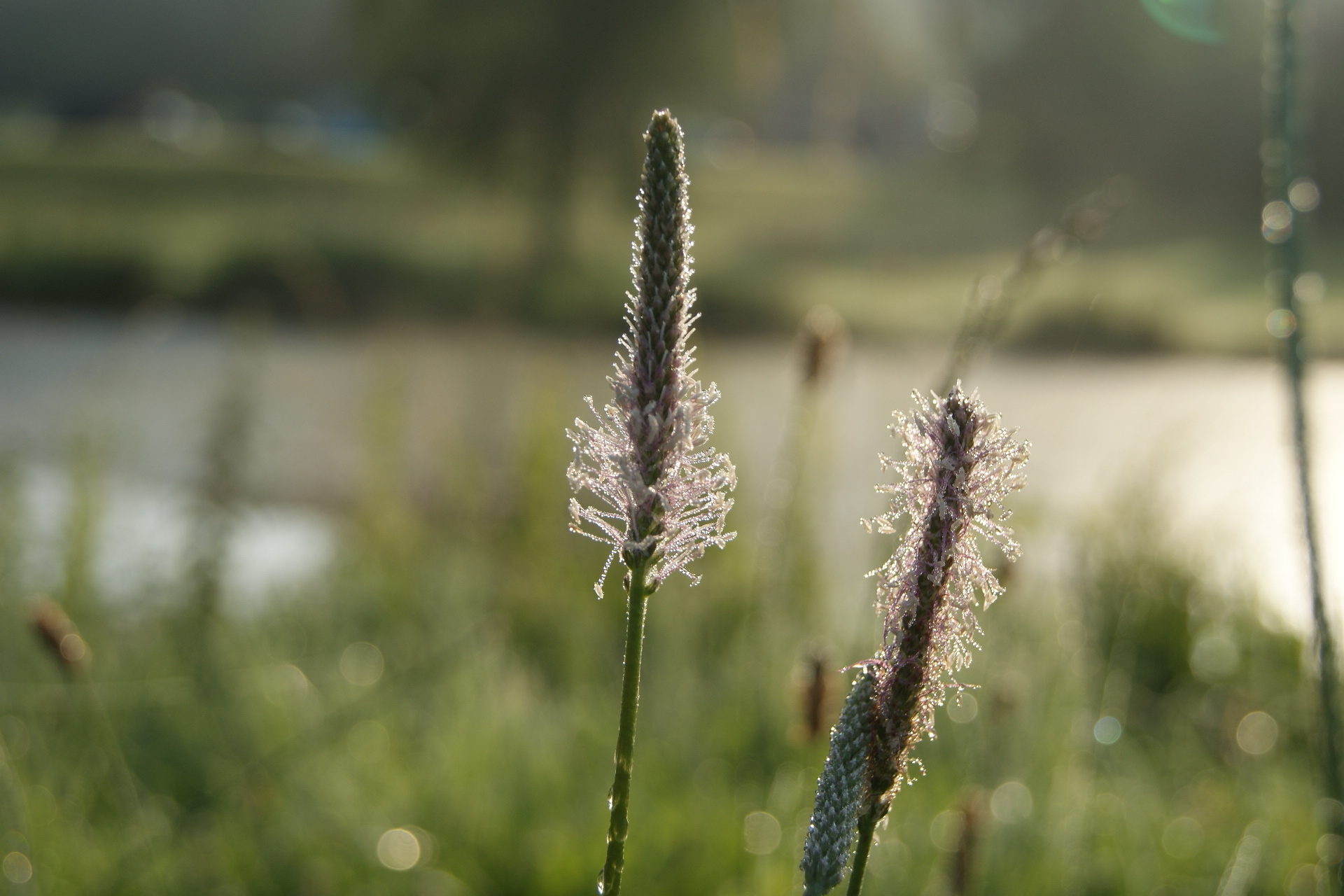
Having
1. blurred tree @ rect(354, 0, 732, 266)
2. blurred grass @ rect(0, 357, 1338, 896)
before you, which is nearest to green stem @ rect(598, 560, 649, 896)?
blurred grass @ rect(0, 357, 1338, 896)

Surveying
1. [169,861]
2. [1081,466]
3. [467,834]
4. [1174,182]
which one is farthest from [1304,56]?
[1174,182]

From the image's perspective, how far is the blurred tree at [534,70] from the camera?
16.4 meters

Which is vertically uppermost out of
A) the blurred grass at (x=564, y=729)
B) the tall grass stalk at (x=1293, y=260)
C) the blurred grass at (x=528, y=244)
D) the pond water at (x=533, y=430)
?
the blurred grass at (x=528, y=244)

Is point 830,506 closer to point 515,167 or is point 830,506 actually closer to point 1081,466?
point 1081,466

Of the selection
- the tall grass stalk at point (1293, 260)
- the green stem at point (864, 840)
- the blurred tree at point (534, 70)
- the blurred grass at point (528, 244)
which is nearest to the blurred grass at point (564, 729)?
the tall grass stalk at point (1293, 260)

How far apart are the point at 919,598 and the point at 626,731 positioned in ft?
0.36

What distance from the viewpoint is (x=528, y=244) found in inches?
888

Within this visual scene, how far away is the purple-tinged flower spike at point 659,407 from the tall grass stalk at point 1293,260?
0.46 metres

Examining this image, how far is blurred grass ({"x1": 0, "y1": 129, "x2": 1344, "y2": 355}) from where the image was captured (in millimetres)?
16000

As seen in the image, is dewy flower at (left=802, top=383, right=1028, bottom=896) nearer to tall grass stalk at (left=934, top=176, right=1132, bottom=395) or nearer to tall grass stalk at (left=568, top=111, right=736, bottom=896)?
tall grass stalk at (left=568, top=111, right=736, bottom=896)

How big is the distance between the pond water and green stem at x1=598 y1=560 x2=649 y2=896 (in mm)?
320

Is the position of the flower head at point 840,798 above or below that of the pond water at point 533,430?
below

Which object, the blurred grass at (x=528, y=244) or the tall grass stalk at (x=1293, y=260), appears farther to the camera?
the blurred grass at (x=528, y=244)

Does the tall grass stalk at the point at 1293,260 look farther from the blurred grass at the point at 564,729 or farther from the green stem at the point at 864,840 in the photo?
the green stem at the point at 864,840
